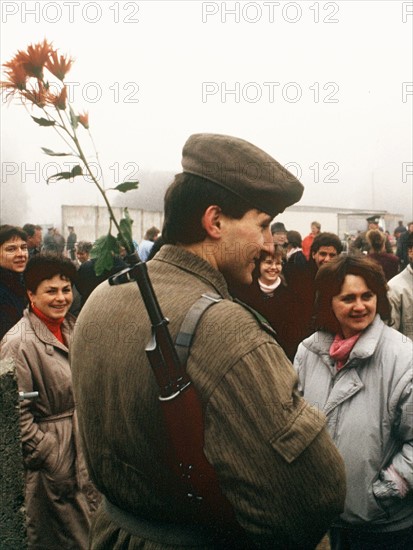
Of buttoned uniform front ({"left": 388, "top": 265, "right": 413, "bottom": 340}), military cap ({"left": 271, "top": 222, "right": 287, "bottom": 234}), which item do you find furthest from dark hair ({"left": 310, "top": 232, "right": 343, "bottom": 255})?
military cap ({"left": 271, "top": 222, "right": 287, "bottom": 234})

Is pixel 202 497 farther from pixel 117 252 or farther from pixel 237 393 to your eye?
pixel 117 252

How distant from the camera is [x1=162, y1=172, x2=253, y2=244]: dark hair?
1.72 metres

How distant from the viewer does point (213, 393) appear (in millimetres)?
1510

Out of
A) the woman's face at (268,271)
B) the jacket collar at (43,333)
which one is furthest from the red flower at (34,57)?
the woman's face at (268,271)

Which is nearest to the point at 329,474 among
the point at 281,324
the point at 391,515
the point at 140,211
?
the point at 391,515

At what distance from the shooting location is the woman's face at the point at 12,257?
15.9 feet

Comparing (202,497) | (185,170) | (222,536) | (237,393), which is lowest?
(222,536)

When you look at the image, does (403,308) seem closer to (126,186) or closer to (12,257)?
(12,257)

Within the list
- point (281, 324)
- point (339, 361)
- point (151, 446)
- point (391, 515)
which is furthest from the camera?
point (281, 324)

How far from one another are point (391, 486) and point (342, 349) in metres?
0.59

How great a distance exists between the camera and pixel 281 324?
554cm

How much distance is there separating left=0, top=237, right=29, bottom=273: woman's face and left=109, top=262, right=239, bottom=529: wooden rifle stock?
11.3 feet

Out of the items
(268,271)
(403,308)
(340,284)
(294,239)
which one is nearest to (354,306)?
(340,284)

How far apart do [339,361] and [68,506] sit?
1.60 m
